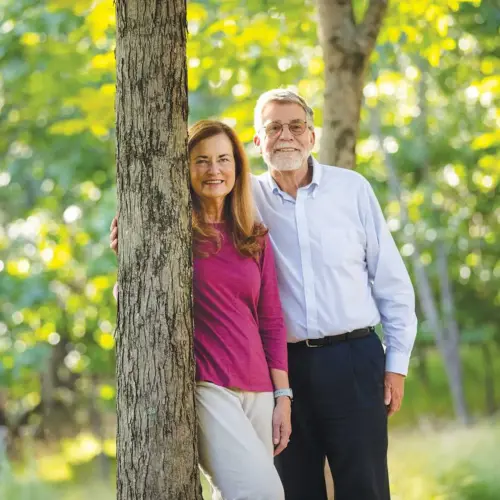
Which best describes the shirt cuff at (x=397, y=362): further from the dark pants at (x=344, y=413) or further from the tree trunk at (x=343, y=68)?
Result: the tree trunk at (x=343, y=68)

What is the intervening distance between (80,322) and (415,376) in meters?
9.87

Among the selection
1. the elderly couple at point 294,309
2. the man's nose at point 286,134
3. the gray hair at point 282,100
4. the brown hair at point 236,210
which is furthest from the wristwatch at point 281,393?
the gray hair at point 282,100

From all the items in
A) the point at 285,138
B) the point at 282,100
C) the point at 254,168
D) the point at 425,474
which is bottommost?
the point at 425,474

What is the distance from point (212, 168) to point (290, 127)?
0.51 m

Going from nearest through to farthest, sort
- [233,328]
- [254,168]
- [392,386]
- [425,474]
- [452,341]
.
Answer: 1. [233,328]
2. [392,386]
3. [425,474]
4. [254,168]
5. [452,341]

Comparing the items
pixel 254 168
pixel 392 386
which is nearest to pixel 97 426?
pixel 254 168

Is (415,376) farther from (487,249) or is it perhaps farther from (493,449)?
(493,449)

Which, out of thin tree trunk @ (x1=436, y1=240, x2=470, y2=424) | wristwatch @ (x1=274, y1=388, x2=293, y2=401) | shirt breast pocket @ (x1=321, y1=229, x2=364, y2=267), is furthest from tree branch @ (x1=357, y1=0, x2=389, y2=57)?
thin tree trunk @ (x1=436, y1=240, x2=470, y2=424)

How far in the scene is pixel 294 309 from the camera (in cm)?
356

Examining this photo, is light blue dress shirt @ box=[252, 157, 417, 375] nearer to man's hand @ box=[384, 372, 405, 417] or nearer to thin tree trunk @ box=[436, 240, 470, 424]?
man's hand @ box=[384, 372, 405, 417]

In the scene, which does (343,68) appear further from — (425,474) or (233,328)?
(425,474)

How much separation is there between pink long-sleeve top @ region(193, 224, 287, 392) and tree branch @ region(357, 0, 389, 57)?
1772 mm

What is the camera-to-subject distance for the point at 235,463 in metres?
2.99

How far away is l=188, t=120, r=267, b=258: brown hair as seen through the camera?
3.20 m
